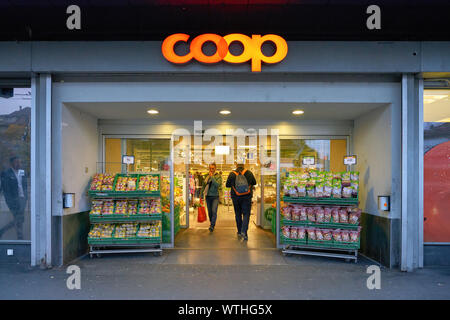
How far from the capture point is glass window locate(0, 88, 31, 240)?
4914 millimetres

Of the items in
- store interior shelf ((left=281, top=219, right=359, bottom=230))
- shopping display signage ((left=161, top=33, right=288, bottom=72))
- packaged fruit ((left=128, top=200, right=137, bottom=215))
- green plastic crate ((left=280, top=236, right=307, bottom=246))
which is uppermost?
shopping display signage ((left=161, top=33, right=288, bottom=72))

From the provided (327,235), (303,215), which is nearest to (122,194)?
(303,215)

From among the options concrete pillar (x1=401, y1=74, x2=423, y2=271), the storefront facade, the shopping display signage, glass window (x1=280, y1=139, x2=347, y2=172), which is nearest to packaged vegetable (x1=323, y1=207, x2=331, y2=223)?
the storefront facade

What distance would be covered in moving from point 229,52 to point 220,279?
3.53m

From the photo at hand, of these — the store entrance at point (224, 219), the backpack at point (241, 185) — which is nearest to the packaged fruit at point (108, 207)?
the store entrance at point (224, 219)

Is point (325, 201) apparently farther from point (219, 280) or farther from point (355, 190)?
point (219, 280)

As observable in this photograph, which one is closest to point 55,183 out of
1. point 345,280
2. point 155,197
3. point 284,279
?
point 155,197

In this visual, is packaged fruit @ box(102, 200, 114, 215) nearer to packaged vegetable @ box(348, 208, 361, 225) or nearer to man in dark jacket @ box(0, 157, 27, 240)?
man in dark jacket @ box(0, 157, 27, 240)

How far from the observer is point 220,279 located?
13.3ft

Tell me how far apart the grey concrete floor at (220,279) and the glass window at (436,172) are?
70cm

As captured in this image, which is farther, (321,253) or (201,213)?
(201,213)

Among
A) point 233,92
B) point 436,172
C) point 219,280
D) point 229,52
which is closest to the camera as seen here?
point 219,280

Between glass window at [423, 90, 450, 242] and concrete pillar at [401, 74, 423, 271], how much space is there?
11.5 inches

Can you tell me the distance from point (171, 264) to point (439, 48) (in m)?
5.73
